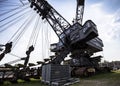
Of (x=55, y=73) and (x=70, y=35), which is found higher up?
(x=70, y=35)

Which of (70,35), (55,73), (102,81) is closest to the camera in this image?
(102,81)

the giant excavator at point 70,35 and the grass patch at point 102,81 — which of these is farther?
the giant excavator at point 70,35

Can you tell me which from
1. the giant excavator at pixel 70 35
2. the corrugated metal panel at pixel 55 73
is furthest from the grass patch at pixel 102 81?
the giant excavator at pixel 70 35

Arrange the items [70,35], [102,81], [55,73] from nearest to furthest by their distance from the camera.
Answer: [102,81]
[55,73]
[70,35]

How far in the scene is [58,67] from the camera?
48.6 ft

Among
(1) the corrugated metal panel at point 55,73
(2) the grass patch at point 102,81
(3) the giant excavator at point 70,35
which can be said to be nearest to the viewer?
(2) the grass patch at point 102,81

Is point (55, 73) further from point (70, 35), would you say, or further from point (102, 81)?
point (70, 35)

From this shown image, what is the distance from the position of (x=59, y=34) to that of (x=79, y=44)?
5.37 metres

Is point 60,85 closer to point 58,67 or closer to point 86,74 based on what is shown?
point 58,67

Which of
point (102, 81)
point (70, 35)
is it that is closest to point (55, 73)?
point (102, 81)

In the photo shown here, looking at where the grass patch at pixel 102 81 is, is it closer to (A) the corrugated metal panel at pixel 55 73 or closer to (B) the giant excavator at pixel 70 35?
(A) the corrugated metal panel at pixel 55 73

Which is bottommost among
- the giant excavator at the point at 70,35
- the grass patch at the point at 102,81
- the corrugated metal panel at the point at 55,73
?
the grass patch at the point at 102,81

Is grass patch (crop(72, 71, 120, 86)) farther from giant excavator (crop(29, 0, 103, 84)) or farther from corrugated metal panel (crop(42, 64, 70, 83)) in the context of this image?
giant excavator (crop(29, 0, 103, 84))

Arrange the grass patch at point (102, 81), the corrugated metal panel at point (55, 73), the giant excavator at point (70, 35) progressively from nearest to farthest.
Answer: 1. the grass patch at point (102, 81)
2. the corrugated metal panel at point (55, 73)
3. the giant excavator at point (70, 35)
